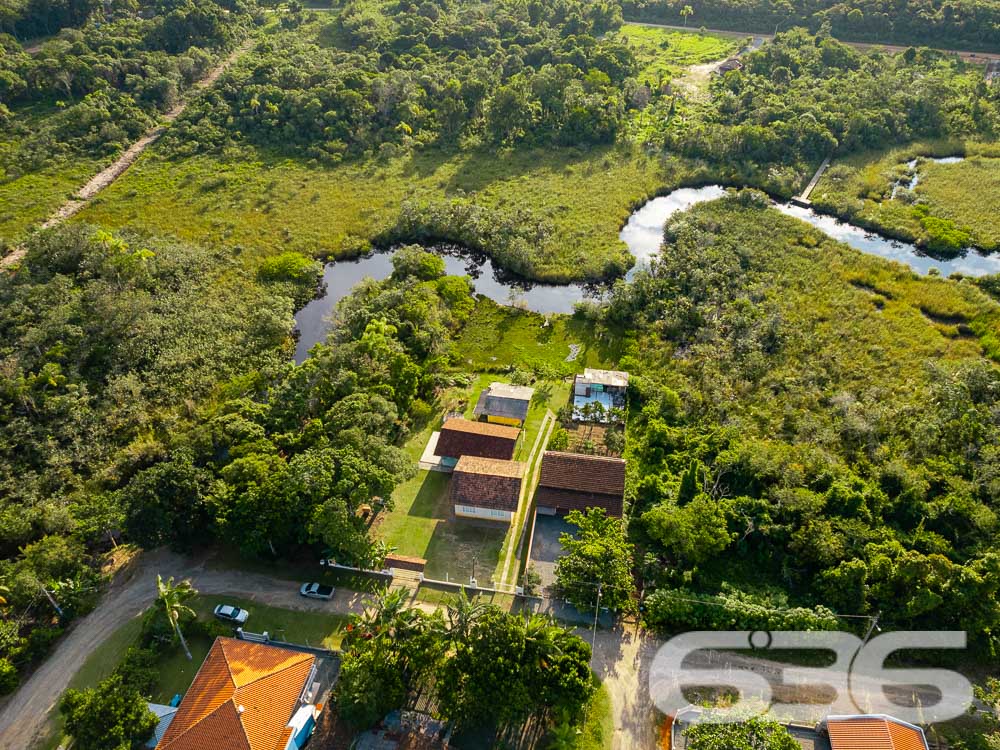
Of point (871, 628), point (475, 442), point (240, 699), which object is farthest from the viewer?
point (475, 442)

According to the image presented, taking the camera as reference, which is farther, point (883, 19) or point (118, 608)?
point (883, 19)

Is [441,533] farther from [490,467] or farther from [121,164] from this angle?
[121,164]

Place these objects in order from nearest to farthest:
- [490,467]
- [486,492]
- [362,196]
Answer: [486,492]
[490,467]
[362,196]

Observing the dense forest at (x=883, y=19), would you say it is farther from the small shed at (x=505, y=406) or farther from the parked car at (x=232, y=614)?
the parked car at (x=232, y=614)

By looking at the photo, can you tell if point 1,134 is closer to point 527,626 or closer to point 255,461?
point 255,461

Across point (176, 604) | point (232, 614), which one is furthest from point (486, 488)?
point (176, 604)

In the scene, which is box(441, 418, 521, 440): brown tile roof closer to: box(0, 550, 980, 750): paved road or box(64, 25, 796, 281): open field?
box(0, 550, 980, 750): paved road

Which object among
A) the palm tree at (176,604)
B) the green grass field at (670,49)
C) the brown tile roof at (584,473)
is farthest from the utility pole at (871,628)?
the green grass field at (670,49)

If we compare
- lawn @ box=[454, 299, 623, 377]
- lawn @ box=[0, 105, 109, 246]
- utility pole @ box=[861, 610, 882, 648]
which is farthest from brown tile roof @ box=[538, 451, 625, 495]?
lawn @ box=[0, 105, 109, 246]
